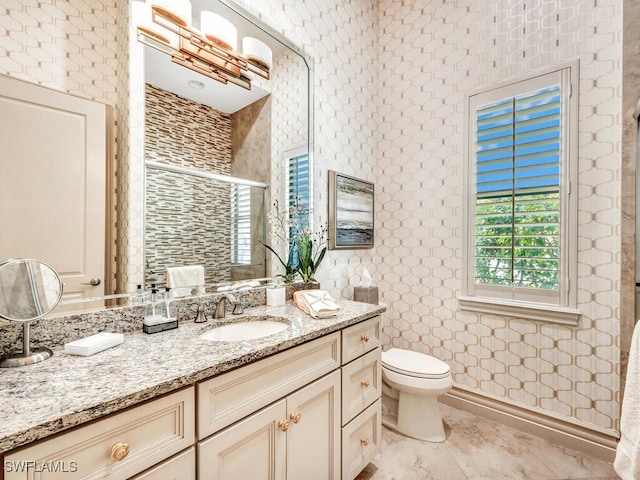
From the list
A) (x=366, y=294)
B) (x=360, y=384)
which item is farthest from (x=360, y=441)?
(x=366, y=294)

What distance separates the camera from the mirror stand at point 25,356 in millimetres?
818

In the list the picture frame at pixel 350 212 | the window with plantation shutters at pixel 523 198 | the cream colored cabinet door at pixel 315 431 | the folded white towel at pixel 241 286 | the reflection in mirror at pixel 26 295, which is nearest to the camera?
the reflection in mirror at pixel 26 295

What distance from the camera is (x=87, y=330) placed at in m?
1.05

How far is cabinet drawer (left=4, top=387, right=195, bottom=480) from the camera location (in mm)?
579

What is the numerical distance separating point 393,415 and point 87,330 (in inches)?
74.1

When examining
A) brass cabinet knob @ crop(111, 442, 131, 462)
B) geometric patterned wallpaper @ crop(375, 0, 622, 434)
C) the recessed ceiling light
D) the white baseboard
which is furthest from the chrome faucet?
the white baseboard

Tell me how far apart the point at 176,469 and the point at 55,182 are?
983mm

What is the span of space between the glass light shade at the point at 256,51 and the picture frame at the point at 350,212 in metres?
0.81

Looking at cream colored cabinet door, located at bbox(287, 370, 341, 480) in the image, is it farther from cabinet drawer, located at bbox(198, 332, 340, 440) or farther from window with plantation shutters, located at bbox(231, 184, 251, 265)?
window with plantation shutters, located at bbox(231, 184, 251, 265)

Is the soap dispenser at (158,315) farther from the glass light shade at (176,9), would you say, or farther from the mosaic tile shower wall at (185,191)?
the glass light shade at (176,9)

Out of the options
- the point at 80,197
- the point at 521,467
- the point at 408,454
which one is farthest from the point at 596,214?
the point at 80,197

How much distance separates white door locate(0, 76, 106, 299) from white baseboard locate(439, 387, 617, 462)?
2350 mm

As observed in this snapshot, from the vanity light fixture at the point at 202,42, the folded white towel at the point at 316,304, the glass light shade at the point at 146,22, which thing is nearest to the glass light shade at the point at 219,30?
the vanity light fixture at the point at 202,42

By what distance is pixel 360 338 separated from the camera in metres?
1.45
